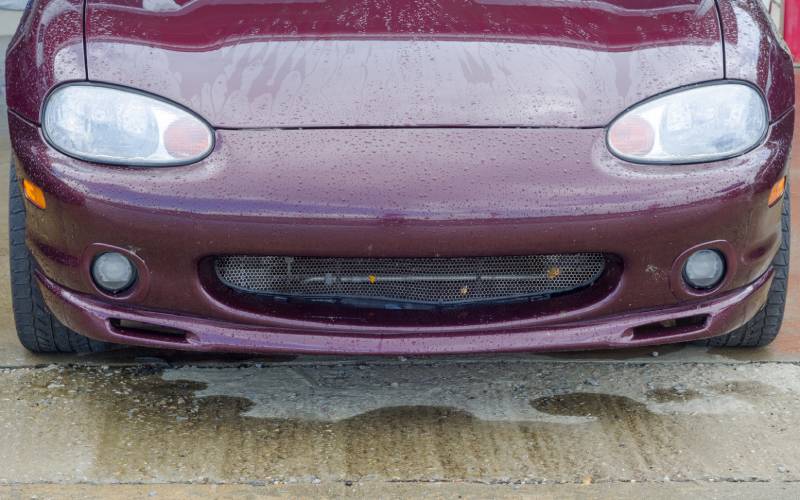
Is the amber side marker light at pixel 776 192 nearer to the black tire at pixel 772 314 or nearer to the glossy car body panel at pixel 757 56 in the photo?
the glossy car body panel at pixel 757 56

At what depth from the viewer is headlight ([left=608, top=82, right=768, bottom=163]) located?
2.74 m

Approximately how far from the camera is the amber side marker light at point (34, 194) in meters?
2.79

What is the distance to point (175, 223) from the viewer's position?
2.64 meters

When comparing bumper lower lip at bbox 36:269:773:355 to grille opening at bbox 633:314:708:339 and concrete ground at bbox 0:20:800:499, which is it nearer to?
grille opening at bbox 633:314:708:339

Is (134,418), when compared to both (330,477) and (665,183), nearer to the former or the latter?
(330,477)

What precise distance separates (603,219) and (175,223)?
0.90 m

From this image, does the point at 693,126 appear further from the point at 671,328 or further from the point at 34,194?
the point at 34,194

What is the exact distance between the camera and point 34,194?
2.83 meters

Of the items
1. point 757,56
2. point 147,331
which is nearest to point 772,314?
point 757,56

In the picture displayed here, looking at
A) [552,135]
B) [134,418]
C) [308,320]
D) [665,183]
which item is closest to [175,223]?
[308,320]

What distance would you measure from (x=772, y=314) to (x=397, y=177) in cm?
126

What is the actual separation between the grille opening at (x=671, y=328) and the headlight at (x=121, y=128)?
1046 mm

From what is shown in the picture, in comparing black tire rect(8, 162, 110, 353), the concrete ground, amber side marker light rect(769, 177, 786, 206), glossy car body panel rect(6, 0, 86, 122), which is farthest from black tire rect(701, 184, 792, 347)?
glossy car body panel rect(6, 0, 86, 122)

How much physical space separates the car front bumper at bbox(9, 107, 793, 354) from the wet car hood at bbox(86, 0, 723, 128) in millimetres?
65
